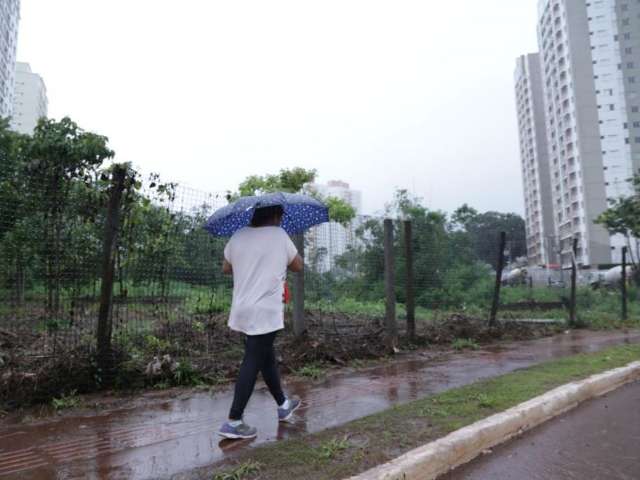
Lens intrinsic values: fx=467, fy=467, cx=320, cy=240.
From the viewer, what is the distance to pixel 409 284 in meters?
7.52

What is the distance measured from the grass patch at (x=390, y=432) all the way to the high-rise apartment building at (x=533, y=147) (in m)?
82.3

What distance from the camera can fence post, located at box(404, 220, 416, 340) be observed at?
7.52 meters

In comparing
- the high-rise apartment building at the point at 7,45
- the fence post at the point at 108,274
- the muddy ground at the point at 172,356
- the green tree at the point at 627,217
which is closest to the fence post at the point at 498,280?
the muddy ground at the point at 172,356

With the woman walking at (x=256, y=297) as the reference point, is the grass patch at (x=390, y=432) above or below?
below

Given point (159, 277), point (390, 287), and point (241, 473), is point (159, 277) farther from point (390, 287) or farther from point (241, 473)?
point (390, 287)

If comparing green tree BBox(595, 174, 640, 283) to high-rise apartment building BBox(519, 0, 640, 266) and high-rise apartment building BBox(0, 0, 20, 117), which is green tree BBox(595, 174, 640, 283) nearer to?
high-rise apartment building BBox(519, 0, 640, 266)

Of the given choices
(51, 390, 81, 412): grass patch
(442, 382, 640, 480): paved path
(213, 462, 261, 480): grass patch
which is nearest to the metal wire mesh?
(51, 390, 81, 412): grass patch

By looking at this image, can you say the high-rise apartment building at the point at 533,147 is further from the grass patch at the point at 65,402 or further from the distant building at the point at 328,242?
the grass patch at the point at 65,402

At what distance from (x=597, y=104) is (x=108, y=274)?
75.0m

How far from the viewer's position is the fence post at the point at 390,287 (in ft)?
23.4

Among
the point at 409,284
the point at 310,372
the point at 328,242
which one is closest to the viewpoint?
the point at 310,372

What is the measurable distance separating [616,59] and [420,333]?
74137mm

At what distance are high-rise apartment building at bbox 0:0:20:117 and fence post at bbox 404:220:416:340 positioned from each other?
60193mm

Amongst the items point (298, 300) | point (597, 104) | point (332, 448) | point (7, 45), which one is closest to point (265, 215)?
point (332, 448)
